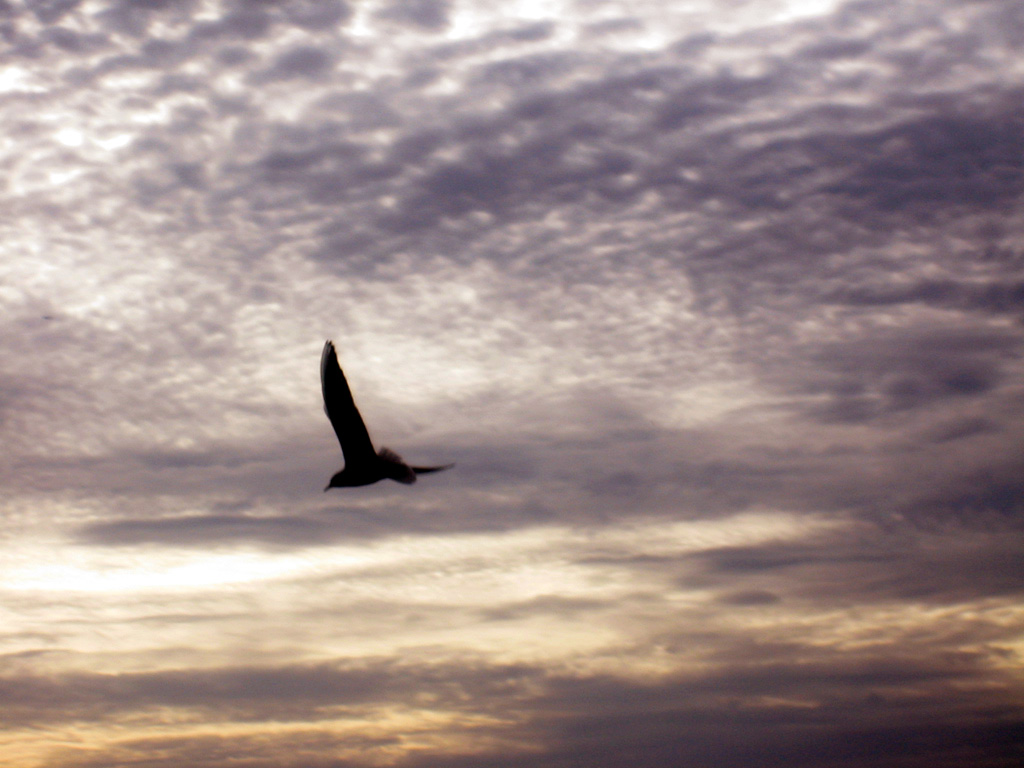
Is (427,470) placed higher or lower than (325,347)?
lower

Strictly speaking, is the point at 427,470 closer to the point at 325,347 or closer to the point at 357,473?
the point at 357,473

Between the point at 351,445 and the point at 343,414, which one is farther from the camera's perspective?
the point at 351,445

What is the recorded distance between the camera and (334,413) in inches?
1029

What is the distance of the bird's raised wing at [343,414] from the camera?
2523 centimetres

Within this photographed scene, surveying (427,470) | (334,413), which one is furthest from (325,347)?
(427,470)

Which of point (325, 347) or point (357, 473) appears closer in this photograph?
point (325, 347)

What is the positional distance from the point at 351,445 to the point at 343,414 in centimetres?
113

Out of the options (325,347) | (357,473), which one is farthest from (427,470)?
(325,347)

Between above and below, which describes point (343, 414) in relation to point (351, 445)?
above

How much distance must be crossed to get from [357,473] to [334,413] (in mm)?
2416

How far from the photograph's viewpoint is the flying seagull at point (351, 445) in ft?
Answer: 82.9

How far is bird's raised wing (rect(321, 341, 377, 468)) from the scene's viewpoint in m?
25.2

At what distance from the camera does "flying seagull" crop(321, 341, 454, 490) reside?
82.9 ft

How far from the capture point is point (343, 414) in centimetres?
2606
